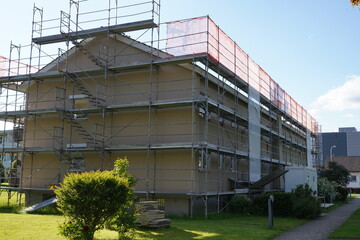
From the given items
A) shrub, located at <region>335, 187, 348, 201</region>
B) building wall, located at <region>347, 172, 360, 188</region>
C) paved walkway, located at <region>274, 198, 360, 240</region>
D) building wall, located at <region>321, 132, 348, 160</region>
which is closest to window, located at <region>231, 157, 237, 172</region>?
paved walkway, located at <region>274, 198, 360, 240</region>

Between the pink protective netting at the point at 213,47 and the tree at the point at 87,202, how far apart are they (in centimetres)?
1041

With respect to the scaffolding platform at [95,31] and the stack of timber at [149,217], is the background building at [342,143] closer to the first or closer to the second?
the scaffolding platform at [95,31]

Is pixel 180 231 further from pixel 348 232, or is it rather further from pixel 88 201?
pixel 348 232

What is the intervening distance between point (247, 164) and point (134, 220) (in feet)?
52.0

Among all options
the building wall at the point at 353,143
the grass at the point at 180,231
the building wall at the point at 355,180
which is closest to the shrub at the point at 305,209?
the grass at the point at 180,231

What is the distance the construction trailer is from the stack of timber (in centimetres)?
462

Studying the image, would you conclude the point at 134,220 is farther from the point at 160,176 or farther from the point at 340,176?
the point at 340,176

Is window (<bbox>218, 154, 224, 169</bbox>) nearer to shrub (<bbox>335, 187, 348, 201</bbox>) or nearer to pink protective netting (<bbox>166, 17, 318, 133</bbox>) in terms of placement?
pink protective netting (<bbox>166, 17, 318, 133</bbox>)

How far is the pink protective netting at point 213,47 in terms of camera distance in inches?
812

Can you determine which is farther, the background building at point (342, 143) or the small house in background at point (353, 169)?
the background building at point (342, 143)

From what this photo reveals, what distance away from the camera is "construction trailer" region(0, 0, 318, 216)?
20.7 m

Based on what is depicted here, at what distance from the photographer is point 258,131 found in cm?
2744

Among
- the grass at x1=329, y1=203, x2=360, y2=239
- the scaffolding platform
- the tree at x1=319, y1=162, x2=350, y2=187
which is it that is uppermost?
the scaffolding platform

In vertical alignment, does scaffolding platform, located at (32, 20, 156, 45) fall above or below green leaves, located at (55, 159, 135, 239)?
above
